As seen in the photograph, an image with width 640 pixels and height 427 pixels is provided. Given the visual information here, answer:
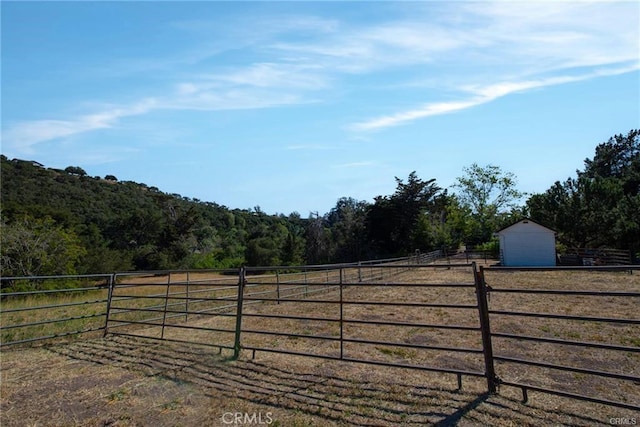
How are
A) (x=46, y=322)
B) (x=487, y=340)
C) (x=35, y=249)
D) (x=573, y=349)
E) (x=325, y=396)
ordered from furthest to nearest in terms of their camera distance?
(x=35, y=249) < (x=46, y=322) < (x=573, y=349) < (x=325, y=396) < (x=487, y=340)

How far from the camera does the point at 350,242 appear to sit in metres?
50.6

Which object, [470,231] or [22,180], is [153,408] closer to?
[470,231]

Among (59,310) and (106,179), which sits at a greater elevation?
(106,179)

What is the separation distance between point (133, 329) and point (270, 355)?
453 cm

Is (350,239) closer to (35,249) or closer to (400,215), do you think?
(400,215)

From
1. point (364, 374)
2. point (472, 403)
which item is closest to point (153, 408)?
point (364, 374)

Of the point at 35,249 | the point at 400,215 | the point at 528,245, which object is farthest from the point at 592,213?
the point at 35,249
